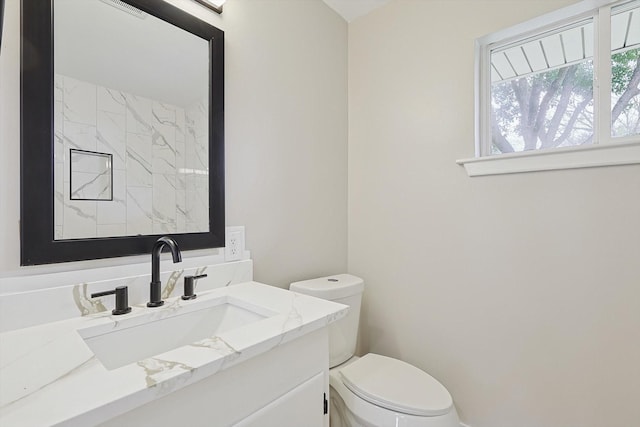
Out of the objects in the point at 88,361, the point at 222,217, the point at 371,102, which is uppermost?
the point at 371,102

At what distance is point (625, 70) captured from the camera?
1177 millimetres

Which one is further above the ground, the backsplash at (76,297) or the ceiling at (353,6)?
the ceiling at (353,6)

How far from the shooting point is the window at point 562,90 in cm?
117

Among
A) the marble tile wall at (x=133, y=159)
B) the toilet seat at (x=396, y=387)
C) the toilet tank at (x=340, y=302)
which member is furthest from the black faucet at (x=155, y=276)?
the toilet seat at (x=396, y=387)

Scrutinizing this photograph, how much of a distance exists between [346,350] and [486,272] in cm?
75

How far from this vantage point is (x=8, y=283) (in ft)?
2.53

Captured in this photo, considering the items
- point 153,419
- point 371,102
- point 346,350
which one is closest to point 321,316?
point 153,419

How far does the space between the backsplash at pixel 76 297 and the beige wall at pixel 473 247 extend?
1.05 metres

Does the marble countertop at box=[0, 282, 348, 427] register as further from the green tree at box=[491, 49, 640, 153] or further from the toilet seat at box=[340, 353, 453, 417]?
the green tree at box=[491, 49, 640, 153]

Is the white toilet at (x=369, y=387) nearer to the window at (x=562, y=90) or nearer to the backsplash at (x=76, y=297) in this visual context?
the backsplash at (x=76, y=297)

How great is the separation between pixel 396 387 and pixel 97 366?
102 cm

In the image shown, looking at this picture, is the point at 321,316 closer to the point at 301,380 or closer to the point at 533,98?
the point at 301,380

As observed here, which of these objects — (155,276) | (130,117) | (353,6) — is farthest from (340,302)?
(353,6)

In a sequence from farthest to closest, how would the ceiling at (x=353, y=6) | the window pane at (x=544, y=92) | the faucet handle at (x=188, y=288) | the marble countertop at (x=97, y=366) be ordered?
the ceiling at (x=353, y=6) < the window pane at (x=544, y=92) < the faucet handle at (x=188, y=288) < the marble countertop at (x=97, y=366)
